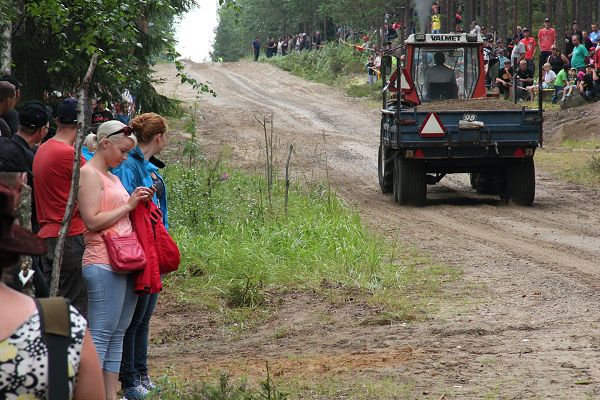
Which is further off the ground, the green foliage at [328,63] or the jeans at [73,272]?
the green foliage at [328,63]

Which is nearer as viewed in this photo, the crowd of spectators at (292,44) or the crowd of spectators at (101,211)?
the crowd of spectators at (101,211)

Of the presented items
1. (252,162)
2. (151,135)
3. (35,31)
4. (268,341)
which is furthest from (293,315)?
(252,162)

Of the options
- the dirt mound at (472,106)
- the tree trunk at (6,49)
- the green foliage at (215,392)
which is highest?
the tree trunk at (6,49)

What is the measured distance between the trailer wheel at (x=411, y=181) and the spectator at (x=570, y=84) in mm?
14885

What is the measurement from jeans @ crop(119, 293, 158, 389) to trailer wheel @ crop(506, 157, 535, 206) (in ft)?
36.2

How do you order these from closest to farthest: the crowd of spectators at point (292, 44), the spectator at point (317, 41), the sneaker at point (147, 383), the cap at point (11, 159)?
the cap at point (11, 159), the sneaker at point (147, 383), the spectator at point (317, 41), the crowd of spectators at point (292, 44)

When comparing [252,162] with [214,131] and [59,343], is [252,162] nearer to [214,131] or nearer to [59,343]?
[214,131]

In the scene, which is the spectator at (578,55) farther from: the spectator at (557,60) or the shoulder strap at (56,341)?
the shoulder strap at (56,341)

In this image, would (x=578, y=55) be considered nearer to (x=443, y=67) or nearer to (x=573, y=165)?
(x=573, y=165)

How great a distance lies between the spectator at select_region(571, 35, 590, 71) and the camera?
30.6 metres

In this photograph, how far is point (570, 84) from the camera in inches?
1216

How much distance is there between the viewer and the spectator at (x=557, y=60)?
31844mm

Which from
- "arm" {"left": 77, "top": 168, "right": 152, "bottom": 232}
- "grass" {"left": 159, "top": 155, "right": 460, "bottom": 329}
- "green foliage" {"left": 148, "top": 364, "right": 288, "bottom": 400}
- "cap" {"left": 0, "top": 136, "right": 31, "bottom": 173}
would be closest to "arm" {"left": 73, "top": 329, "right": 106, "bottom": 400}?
"cap" {"left": 0, "top": 136, "right": 31, "bottom": 173}

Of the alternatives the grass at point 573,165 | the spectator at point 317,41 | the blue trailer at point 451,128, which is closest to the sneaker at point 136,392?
the blue trailer at point 451,128
